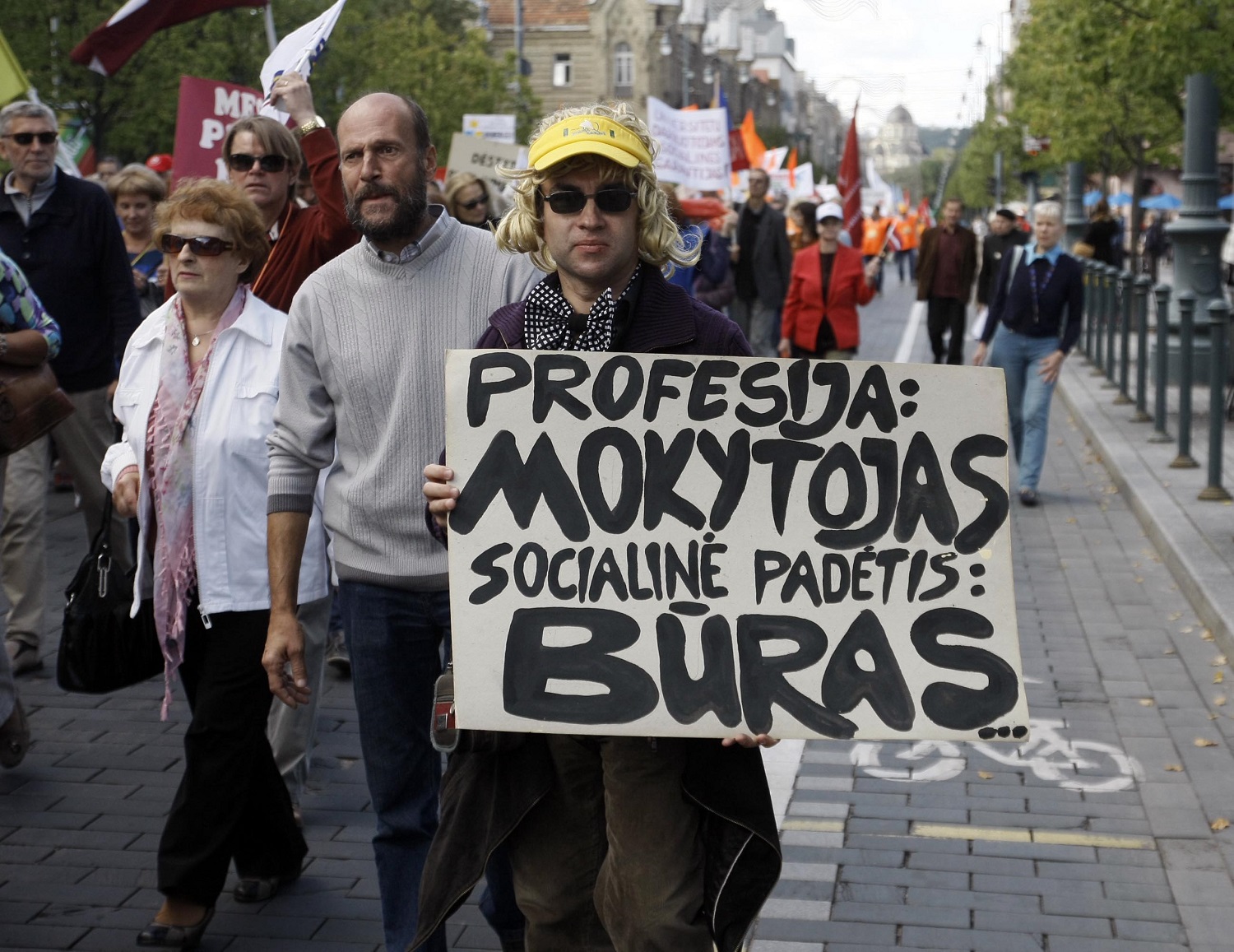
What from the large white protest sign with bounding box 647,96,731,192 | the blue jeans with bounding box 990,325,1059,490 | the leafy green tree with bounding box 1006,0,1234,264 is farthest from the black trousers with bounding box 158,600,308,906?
the large white protest sign with bounding box 647,96,731,192

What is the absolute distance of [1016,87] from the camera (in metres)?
37.5

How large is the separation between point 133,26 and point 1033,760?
7018mm

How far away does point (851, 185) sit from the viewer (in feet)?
69.6

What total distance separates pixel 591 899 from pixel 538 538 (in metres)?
0.73

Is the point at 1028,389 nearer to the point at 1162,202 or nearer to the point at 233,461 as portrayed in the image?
the point at 233,461

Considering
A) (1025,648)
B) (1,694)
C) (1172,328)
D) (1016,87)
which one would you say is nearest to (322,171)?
(1,694)

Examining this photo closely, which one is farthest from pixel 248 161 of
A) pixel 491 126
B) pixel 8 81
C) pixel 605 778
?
pixel 491 126

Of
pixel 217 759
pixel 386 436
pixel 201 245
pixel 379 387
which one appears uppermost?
pixel 201 245

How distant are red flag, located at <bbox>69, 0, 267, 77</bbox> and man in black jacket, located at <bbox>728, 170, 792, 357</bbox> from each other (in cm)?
658

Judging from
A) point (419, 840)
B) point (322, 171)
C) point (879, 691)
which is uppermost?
point (322, 171)

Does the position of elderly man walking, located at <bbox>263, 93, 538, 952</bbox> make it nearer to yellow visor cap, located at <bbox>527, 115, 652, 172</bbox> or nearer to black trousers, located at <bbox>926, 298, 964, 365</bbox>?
yellow visor cap, located at <bbox>527, 115, 652, 172</bbox>

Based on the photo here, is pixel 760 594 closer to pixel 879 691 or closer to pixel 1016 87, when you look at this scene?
pixel 879 691

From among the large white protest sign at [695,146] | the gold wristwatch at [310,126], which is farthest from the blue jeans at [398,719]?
the large white protest sign at [695,146]

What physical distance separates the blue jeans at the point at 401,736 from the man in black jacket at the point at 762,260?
1188cm
